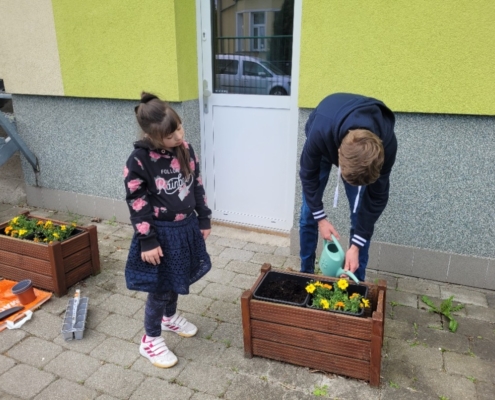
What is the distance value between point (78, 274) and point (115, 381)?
3.98 ft

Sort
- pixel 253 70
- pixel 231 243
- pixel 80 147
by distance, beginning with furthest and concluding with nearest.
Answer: pixel 80 147
pixel 231 243
pixel 253 70

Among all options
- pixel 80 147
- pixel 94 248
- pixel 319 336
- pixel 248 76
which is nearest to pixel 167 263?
pixel 319 336

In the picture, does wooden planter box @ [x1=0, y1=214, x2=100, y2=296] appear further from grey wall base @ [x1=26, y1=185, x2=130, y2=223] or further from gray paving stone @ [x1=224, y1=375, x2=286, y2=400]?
gray paving stone @ [x1=224, y1=375, x2=286, y2=400]

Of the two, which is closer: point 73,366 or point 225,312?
point 73,366

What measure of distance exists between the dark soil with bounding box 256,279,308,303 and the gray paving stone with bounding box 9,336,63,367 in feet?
4.35

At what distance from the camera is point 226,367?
96.3 inches

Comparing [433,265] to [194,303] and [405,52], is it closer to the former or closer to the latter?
[405,52]

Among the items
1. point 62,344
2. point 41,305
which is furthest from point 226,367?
point 41,305

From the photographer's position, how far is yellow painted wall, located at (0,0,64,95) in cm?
430

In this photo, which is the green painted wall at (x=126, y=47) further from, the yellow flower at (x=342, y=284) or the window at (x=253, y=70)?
the yellow flower at (x=342, y=284)

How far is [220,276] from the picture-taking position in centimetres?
348

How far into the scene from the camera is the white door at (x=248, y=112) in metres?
3.85

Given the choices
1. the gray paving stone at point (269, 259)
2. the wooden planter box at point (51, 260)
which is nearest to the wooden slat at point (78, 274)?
the wooden planter box at point (51, 260)

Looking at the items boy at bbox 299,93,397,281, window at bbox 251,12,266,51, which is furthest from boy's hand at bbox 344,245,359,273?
window at bbox 251,12,266,51
